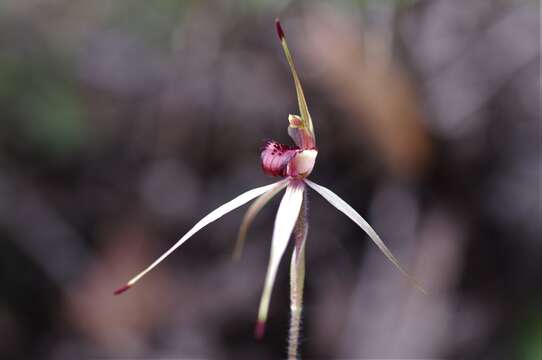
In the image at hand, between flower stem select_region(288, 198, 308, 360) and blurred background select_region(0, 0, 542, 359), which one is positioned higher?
blurred background select_region(0, 0, 542, 359)

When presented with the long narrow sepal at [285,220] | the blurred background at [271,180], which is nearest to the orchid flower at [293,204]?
the long narrow sepal at [285,220]

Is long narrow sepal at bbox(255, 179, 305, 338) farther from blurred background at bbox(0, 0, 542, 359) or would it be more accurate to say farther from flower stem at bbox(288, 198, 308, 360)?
blurred background at bbox(0, 0, 542, 359)

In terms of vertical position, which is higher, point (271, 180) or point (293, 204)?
point (271, 180)

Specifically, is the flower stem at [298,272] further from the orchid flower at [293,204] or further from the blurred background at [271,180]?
the blurred background at [271,180]

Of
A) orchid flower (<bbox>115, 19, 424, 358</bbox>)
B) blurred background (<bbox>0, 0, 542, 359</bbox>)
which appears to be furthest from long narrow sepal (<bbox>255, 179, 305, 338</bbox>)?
blurred background (<bbox>0, 0, 542, 359</bbox>)

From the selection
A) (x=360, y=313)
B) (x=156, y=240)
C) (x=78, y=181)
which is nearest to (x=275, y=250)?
(x=360, y=313)

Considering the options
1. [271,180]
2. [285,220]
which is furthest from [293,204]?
[271,180]

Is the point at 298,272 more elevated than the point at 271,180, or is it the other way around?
the point at 271,180

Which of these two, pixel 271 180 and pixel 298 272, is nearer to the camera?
pixel 298 272

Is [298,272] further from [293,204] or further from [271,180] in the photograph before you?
[271,180]
